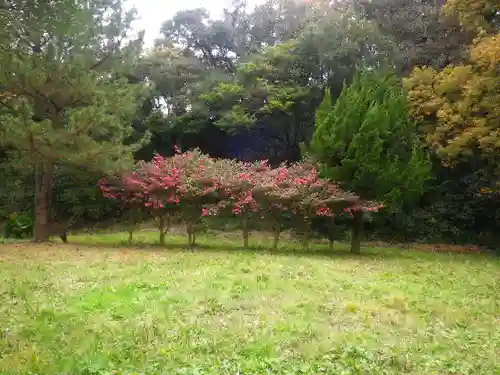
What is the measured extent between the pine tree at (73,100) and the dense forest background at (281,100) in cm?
5

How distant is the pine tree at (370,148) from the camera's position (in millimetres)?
14633

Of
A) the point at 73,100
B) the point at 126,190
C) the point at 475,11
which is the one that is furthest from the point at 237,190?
the point at 475,11

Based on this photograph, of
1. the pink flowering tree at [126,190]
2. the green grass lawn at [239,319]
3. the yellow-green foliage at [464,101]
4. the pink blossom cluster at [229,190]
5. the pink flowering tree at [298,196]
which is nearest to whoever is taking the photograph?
the green grass lawn at [239,319]

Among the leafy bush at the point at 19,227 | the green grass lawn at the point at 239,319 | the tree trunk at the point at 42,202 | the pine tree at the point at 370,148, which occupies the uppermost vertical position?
the pine tree at the point at 370,148

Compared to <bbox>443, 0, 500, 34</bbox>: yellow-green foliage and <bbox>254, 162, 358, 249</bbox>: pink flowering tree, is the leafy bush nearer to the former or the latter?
<bbox>254, 162, 358, 249</bbox>: pink flowering tree

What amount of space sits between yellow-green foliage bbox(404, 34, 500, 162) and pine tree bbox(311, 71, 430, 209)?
768mm

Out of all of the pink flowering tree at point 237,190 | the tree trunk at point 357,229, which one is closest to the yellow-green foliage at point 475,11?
the tree trunk at point 357,229

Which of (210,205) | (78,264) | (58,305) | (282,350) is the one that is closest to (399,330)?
(282,350)

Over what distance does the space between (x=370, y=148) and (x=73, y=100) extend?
31.4 feet

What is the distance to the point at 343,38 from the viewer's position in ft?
70.0

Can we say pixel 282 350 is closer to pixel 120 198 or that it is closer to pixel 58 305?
pixel 58 305

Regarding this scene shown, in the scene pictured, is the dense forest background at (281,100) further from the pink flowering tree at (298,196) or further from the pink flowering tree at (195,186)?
the pink flowering tree at (195,186)

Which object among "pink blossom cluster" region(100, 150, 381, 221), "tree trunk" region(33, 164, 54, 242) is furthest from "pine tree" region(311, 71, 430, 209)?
"tree trunk" region(33, 164, 54, 242)

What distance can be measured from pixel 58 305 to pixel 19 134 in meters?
8.04
